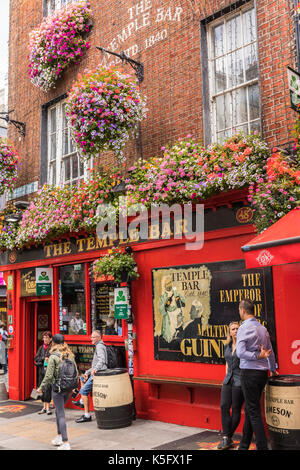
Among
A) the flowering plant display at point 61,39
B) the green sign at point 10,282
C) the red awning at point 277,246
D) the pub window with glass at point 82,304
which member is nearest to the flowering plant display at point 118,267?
the pub window with glass at point 82,304

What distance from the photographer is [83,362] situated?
1069cm

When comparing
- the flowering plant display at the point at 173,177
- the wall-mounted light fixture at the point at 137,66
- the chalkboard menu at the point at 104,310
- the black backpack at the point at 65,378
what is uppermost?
the wall-mounted light fixture at the point at 137,66

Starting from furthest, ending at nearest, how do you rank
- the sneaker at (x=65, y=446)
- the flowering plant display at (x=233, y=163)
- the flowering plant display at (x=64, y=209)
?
the flowering plant display at (x=64, y=209)
the flowering plant display at (x=233, y=163)
the sneaker at (x=65, y=446)

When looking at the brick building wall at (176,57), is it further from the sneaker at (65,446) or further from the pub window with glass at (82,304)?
the sneaker at (65,446)

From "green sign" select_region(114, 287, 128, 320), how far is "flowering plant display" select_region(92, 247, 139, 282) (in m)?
0.39

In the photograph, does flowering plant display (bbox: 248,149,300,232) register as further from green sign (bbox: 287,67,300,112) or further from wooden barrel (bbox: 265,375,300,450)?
wooden barrel (bbox: 265,375,300,450)

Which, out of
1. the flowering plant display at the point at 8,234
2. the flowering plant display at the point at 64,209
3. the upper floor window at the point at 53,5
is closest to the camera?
the flowering plant display at the point at 64,209

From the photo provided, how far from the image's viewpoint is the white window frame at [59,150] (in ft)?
39.9

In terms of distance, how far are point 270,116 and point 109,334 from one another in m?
5.42

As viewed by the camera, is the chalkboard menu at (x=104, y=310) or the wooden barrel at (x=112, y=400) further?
the chalkboard menu at (x=104, y=310)

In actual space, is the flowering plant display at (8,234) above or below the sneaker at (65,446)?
above

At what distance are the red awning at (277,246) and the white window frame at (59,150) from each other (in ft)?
22.1

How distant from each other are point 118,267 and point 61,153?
483 centimetres

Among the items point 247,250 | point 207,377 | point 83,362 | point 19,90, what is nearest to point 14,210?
point 19,90
